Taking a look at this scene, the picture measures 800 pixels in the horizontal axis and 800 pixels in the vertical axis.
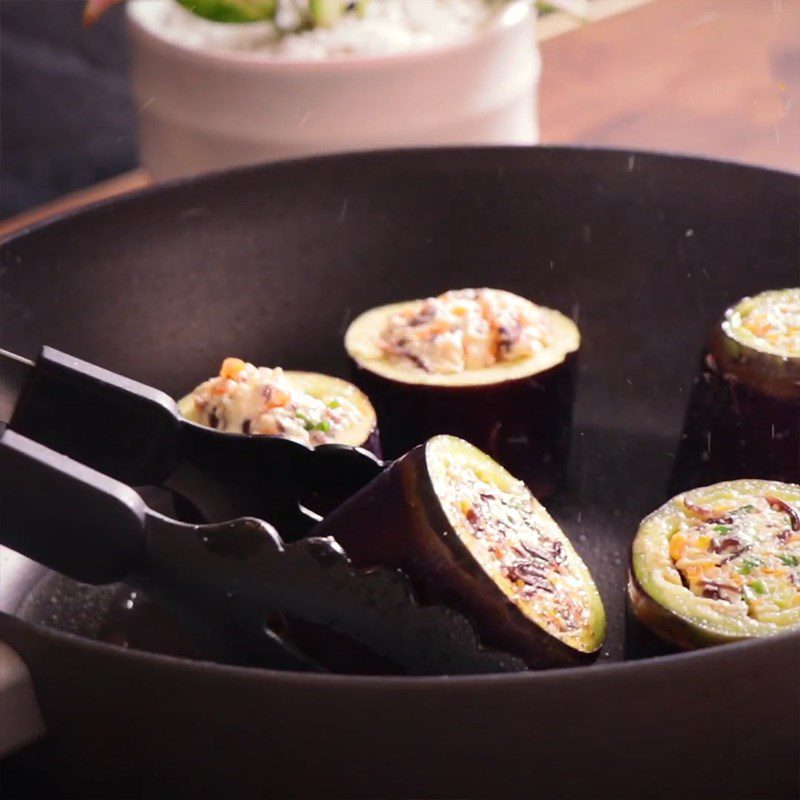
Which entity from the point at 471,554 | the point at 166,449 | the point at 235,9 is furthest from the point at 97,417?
the point at 235,9

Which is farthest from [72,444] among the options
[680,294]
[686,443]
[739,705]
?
[680,294]

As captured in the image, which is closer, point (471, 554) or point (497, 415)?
point (471, 554)

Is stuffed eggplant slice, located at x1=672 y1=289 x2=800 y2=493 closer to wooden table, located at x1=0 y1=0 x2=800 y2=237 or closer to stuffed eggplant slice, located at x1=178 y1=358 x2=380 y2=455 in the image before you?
stuffed eggplant slice, located at x1=178 y1=358 x2=380 y2=455

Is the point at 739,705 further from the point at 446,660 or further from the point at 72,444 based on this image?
the point at 72,444

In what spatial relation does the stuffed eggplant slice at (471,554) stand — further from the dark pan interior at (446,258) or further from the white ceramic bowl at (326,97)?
the white ceramic bowl at (326,97)

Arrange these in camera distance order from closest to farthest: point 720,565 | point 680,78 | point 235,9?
point 720,565 → point 235,9 → point 680,78

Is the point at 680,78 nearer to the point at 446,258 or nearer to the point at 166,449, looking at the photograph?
the point at 446,258

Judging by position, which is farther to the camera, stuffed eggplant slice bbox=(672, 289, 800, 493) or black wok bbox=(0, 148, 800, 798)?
black wok bbox=(0, 148, 800, 798)

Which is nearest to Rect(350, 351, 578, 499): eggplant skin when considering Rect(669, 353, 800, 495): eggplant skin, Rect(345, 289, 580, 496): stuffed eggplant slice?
Rect(345, 289, 580, 496): stuffed eggplant slice
